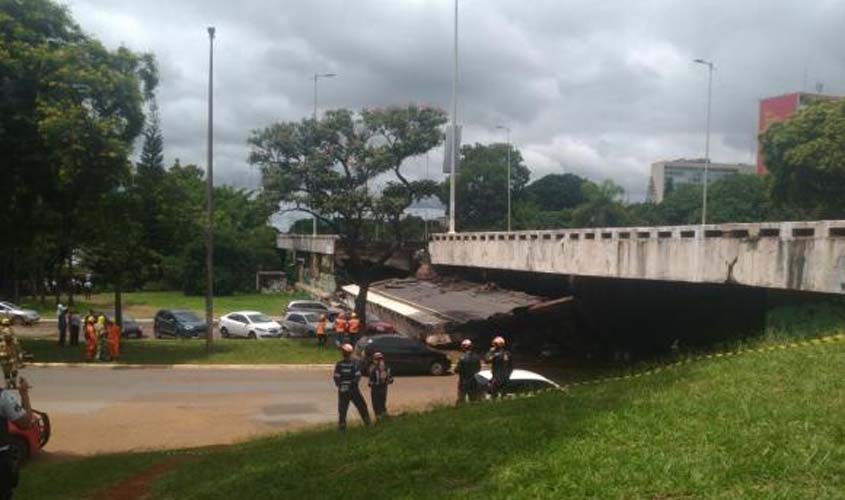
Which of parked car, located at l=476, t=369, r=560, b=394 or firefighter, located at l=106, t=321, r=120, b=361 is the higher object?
parked car, located at l=476, t=369, r=560, b=394

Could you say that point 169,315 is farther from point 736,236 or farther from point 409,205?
point 736,236

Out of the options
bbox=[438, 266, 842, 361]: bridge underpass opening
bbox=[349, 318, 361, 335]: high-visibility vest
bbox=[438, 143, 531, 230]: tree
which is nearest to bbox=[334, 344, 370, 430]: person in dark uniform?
bbox=[349, 318, 361, 335]: high-visibility vest

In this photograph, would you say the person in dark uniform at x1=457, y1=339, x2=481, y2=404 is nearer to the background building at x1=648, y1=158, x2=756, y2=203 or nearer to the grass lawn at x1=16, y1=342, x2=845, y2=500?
the grass lawn at x1=16, y1=342, x2=845, y2=500

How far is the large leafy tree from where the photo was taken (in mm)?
22797

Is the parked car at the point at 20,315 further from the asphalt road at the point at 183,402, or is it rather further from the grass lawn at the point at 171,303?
the asphalt road at the point at 183,402

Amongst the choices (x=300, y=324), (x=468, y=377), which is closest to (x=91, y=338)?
(x=300, y=324)

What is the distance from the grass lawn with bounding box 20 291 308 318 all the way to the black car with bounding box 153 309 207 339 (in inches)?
547

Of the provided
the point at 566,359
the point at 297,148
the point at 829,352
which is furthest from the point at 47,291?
the point at 829,352

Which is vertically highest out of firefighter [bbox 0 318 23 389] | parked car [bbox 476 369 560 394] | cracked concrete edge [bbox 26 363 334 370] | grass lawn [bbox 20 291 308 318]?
firefighter [bbox 0 318 23 389]

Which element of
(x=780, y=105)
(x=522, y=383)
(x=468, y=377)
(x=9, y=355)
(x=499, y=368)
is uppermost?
(x=780, y=105)

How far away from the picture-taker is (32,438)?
12.8m

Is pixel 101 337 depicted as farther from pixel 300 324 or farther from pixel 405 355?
pixel 300 324

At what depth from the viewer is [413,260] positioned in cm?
4662

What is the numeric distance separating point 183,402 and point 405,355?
781cm
